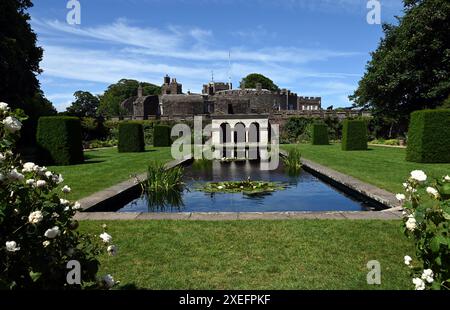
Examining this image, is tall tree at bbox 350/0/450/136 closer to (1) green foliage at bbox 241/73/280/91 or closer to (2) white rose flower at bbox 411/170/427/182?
(2) white rose flower at bbox 411/170/427/182

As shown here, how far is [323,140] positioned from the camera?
30.0 m

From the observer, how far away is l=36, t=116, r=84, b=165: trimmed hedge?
1503 centimetres

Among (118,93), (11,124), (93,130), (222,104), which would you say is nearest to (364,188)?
(11,124)

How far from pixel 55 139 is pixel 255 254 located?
12939 mm

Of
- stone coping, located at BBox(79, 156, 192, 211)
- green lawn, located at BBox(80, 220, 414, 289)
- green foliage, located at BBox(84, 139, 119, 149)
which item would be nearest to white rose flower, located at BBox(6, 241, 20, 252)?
green lawn, located at BBox(80, 220, 414, 289)

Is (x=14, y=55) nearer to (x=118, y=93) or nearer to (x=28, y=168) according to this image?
(x=28, y=168)

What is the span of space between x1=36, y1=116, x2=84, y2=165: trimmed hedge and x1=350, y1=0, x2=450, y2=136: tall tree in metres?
20.2

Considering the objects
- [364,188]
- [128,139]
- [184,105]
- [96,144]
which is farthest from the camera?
[184,105]

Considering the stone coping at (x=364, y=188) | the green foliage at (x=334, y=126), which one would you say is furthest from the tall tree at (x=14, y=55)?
the green foliage at (x=334, y=126)

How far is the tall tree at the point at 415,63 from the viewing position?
76.4ft

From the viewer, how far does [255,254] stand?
4316 millimetres
